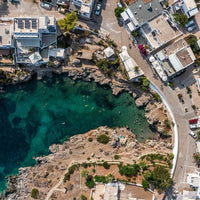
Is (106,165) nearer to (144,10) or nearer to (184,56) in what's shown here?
(184,56)

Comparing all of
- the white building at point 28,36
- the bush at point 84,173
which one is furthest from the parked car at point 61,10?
the bush at point 84,173

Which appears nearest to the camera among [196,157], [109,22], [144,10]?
[144,10]

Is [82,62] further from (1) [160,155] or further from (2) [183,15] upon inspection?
(1) [160,155]

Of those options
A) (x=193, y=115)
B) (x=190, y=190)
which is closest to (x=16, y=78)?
(x=193, y=115)

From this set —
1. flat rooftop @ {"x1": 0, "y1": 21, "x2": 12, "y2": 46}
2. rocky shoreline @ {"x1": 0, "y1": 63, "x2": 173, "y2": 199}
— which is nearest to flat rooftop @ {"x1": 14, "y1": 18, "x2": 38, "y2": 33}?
flat rooftop @ {"x1": 0, "y1": 21, "x2": 12, "y2": 46}

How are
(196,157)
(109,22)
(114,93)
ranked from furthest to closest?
(114,93), (109,22), (196,157)

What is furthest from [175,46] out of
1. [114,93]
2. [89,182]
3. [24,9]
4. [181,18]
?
[89,182]

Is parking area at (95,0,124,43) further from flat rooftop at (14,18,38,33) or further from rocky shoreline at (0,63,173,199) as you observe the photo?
flat rooftop at (14,18,38,33)
